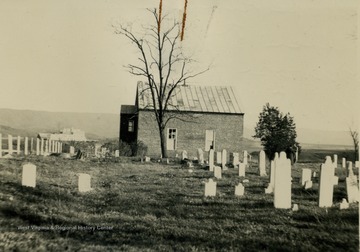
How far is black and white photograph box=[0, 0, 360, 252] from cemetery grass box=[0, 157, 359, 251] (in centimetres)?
2

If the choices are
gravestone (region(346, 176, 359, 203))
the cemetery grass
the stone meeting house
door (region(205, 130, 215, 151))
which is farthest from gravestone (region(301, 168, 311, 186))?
door (region(205, 130, 215, 151))

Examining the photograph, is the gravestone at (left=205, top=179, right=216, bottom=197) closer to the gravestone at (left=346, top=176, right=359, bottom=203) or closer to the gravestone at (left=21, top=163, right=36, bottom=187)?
the gravestone at (left=346, top=176, right=359, bottom=203)

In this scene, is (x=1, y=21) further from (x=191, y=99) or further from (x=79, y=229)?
(x=191, y=99)

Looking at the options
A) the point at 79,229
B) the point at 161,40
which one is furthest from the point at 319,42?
the point at 79,229

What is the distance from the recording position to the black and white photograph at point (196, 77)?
16.7ft

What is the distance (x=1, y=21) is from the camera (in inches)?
277

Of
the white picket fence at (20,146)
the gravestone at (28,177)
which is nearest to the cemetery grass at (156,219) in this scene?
the gravestone at (28,177)

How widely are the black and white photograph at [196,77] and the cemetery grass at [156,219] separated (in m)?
0.02

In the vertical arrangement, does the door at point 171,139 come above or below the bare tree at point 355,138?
below

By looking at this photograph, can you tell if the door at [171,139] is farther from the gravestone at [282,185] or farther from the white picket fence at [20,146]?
the gravestone at [282,185]

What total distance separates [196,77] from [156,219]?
4835mm

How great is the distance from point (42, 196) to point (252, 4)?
5307mm

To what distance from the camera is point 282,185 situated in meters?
6.01

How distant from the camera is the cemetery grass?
187 inches
